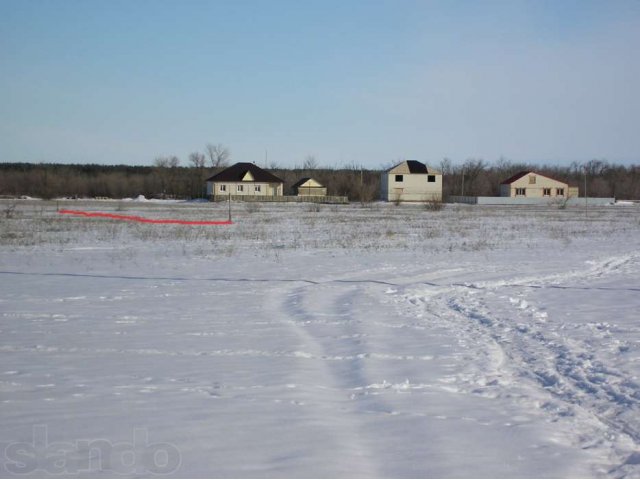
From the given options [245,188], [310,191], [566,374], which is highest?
[245,188]

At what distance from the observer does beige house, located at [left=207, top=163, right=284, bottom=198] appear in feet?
278

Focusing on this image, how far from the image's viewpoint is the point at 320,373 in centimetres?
678

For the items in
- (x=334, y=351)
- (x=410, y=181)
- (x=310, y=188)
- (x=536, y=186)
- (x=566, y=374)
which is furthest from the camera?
(x=310, y=188)

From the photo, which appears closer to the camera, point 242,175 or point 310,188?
point 242,175

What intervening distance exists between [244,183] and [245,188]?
705mm

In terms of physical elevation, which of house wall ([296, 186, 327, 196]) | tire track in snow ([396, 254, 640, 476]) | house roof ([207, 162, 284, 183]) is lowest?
tire track in snow ([396, 254, 640, 476])

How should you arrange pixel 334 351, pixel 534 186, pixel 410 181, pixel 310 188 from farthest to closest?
pixel 310 188, pixel 534 186, pixel 410 181, pixel 334 351

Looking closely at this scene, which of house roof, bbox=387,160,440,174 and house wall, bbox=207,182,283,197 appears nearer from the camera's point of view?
house wall, bbox=207,182,283,197

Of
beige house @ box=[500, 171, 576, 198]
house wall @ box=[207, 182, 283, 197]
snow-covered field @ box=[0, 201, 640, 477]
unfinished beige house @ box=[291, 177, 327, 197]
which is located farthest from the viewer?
unfinished beige house @ box=[291, 177, 327, 197]

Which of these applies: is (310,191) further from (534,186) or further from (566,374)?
(566,374)

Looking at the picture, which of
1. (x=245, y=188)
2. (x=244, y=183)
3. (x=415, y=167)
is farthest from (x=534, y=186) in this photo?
(x=244, y=183)

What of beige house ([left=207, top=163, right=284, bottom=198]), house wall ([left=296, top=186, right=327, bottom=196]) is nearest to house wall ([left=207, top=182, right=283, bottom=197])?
beige house ([left=207, top=163, right=284, bottom=198])

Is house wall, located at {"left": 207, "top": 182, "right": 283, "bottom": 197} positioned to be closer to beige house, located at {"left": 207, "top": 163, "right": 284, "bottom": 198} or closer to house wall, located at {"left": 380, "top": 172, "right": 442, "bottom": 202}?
beige house, located at {"left": 207, "top": 163, "right": 284, "bottom": 198}

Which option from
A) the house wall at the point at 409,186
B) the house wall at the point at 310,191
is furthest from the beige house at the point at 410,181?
the house wall at the point at 310,191
